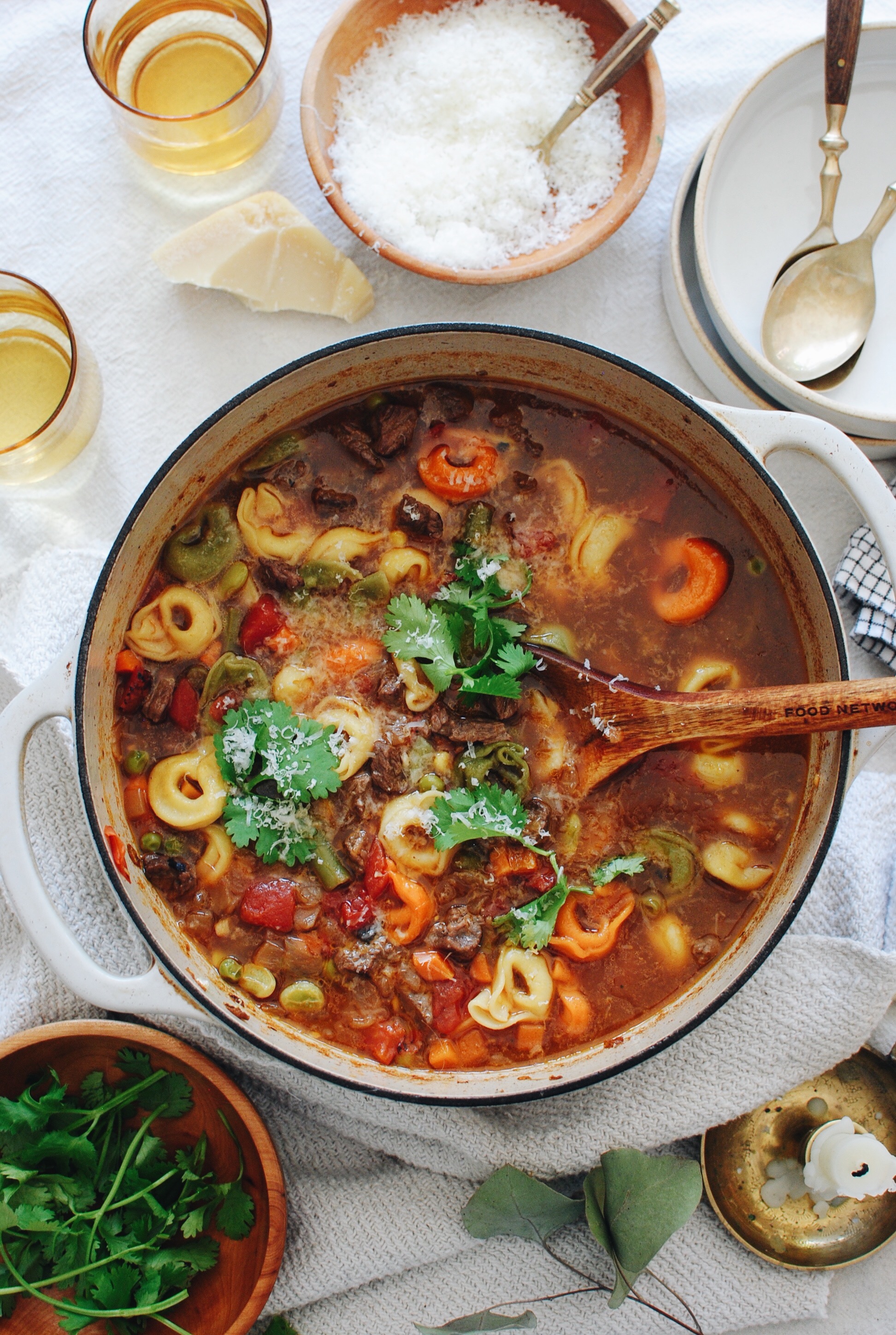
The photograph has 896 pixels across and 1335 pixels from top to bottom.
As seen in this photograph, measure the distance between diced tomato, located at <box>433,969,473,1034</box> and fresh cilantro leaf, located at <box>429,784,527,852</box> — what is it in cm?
41

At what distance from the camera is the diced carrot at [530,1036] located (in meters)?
3.02

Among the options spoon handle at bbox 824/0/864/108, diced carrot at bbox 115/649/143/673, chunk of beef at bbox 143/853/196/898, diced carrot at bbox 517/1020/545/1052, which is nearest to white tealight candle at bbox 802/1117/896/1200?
diced carrot at bbox 517/1020/545/1052

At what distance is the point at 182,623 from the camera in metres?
3.10

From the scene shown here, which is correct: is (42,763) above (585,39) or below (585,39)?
below

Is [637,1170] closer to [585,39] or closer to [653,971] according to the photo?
[653,971]

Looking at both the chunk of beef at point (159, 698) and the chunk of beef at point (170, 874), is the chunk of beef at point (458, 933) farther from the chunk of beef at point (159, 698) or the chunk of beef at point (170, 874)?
the chunk of beef at point (159, 698)

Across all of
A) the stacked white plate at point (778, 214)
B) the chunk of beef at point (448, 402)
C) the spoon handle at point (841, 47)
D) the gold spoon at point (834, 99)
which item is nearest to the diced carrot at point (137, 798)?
the chunk of beef at point (448, 402)

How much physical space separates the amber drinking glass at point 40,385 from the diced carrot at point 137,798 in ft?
3.40

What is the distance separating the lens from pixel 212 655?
3082mm

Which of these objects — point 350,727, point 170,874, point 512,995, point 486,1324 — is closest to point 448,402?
point 350,727

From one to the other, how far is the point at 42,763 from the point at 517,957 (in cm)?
156

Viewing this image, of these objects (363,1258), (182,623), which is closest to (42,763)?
(182,623)

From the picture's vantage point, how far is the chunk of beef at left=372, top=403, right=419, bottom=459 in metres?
3.12

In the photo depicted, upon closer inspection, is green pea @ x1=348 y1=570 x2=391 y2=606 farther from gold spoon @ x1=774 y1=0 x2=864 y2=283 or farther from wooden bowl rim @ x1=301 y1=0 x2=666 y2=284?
gold spoon @ x1=774 y1=0 x2=864 y2=283
